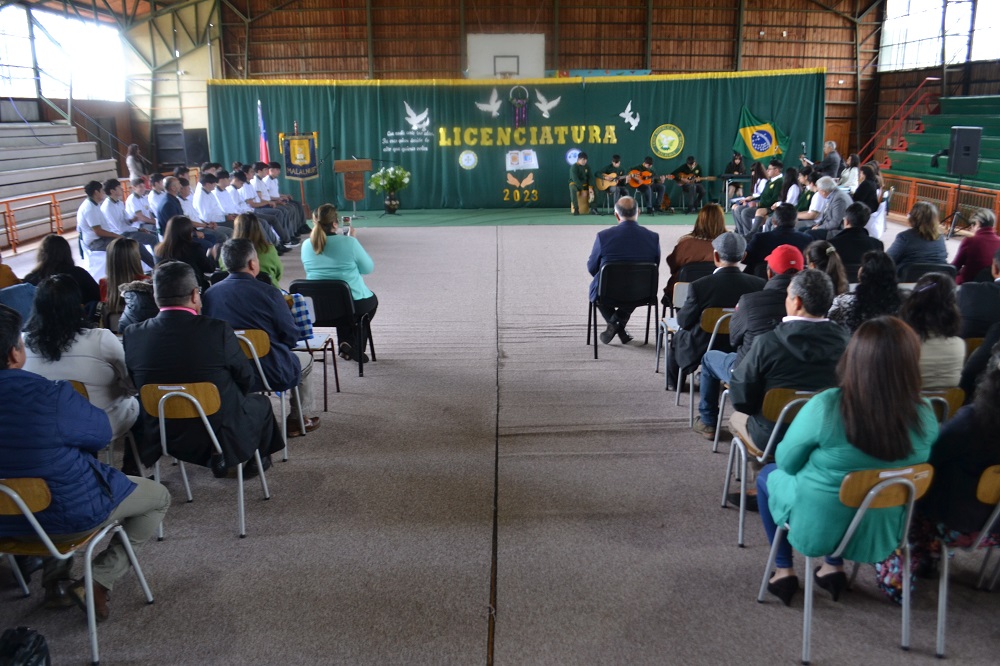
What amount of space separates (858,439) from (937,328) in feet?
3.61

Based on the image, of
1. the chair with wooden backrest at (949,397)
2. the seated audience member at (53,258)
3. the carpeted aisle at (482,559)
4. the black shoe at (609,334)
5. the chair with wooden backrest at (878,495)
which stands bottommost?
the carpeted aisle at (482,559)

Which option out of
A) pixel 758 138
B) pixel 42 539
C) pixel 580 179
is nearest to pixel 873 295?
pixel 42 539

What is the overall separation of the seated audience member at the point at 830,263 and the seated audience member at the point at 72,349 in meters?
3.30

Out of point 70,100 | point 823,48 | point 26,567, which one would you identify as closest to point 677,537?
point 26,567

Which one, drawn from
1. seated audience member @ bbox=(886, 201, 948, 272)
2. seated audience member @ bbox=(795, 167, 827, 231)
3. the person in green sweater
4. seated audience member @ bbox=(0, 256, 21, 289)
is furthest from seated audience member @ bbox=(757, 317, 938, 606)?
the person in green sweater

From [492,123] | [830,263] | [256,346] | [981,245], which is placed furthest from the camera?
[492,123]

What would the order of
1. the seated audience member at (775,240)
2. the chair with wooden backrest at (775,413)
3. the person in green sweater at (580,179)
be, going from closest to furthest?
the chair with wooden backrest at (775,413)
the seated audience member at (775,240)
the person in green sweater at (580,179)

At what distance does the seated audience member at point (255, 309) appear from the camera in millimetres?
3787

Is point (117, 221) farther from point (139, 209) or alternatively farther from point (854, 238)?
point (854, 238)

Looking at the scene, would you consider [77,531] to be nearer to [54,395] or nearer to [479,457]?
[54,395]

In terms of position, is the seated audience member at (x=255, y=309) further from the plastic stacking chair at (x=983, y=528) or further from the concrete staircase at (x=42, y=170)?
the concrete staircase at (x=42, y=170)

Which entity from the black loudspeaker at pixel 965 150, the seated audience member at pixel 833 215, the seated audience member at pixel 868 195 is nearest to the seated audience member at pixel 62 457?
the seated audience member at pixel 833 215

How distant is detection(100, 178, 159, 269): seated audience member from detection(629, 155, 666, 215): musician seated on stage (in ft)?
28.5

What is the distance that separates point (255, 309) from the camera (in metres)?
3.78
